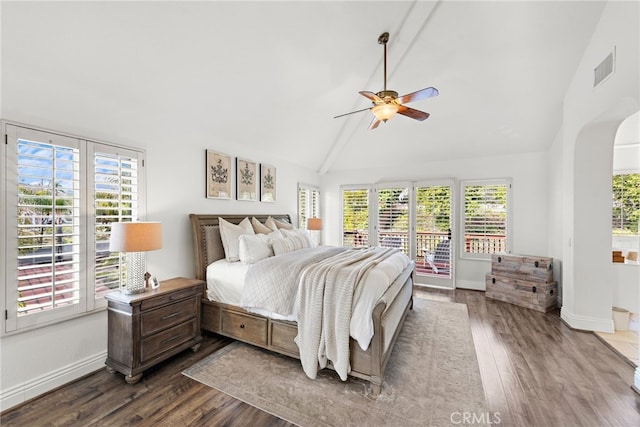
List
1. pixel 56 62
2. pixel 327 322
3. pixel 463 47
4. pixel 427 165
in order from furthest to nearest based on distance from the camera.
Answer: pixel 427 165 → pixel 463 47 → pixel 327 322 → pixel 56 62

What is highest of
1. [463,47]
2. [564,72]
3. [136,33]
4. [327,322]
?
[463,47]

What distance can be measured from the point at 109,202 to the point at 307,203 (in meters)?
3.92

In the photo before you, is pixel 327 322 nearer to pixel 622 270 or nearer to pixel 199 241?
pixel 199 241

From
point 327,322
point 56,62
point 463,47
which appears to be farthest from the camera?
point 463,47

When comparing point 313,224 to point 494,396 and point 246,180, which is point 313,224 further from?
point 494,396

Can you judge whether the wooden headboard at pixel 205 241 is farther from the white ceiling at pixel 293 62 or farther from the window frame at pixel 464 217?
the window frame at pixel 464 217

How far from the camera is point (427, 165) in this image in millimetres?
5609

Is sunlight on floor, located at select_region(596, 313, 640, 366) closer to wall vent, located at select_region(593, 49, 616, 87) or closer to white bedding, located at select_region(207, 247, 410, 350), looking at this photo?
white bedding, located at select_region(207, 247, 410, 350)

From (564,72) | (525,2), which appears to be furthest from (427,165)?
(525,2)

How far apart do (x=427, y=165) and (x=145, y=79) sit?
16.2 ft

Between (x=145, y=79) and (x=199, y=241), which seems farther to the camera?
(x=199, y=241)

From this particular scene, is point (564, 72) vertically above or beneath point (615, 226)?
above

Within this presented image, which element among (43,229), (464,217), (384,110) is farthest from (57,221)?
(464,217)

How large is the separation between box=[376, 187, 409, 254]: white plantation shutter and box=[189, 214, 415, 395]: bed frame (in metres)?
1.92
